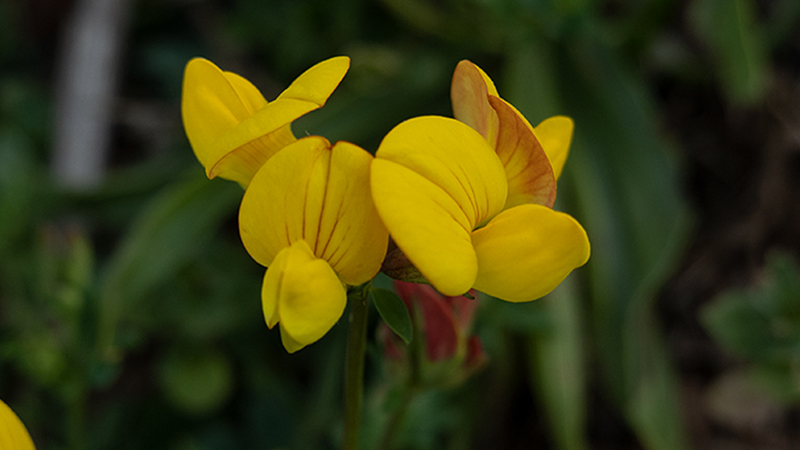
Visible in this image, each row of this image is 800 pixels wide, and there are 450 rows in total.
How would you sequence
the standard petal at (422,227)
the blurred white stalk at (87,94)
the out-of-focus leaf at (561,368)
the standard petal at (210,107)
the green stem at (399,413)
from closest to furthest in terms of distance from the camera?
the standard petal at (422,227), the standard petal at (210,107), the green stem at (399,413), the out-of-focus leaf at (561,368), the blurred white stalk at (87,94)

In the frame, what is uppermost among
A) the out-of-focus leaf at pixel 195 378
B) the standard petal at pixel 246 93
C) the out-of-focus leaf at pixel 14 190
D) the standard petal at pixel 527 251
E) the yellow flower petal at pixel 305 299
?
the standard petal at pixel 246 93

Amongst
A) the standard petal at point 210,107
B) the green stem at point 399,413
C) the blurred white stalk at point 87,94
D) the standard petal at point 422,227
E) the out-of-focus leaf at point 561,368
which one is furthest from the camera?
the blurred white stalk at point 87,94

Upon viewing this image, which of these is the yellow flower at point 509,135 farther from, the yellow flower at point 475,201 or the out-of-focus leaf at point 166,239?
the out-of-focus leaf at point 166,239

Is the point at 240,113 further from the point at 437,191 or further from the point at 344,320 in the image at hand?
the point at 344,320

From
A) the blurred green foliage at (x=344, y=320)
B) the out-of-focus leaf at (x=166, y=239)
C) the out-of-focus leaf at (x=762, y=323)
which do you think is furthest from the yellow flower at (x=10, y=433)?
the out-of-focus leaf at (x=762, y=323)

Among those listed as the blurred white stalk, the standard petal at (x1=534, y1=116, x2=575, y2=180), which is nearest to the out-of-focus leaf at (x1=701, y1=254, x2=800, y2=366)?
the standard petal at (x1=534, y1=116, x2=575, y2=180)

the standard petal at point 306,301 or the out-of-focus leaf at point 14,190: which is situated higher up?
the standard petal at point 306,301

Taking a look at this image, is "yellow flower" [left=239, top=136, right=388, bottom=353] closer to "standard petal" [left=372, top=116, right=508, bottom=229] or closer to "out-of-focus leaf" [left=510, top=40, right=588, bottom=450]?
"standard petal" [left=372, top=116, right=508, bottom=229]
